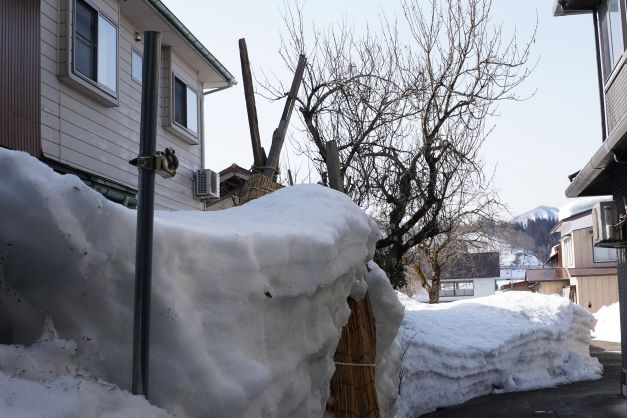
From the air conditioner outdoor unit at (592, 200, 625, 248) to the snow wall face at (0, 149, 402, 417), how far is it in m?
8.61

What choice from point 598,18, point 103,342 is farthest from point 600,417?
point 103,342

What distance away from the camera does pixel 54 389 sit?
1906 mm

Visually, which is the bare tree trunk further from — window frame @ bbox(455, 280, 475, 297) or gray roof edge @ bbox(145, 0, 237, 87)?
window frame @ bbox(455, 280, 475, 297)

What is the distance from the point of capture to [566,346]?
648 inches

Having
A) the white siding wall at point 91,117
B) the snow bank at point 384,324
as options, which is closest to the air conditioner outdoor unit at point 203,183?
the white siding wall at point 91,117

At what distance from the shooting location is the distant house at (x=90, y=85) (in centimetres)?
827

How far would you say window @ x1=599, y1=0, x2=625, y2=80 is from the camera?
33.8 ft

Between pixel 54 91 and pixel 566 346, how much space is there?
1261cm

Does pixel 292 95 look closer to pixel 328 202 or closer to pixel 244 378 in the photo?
pixel 328 202

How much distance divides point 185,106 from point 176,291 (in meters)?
11.1

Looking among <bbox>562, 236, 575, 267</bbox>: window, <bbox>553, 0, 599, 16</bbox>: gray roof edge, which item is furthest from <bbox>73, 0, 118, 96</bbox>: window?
<bbox>562, 236, 575, 267</bbox>: window

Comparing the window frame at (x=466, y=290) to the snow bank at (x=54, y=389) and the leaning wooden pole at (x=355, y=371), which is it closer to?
the leaning wooden pole at (x=355, y=371)

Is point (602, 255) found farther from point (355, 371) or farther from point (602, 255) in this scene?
point (355, 371)

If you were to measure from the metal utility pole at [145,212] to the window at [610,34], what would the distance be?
923cm
